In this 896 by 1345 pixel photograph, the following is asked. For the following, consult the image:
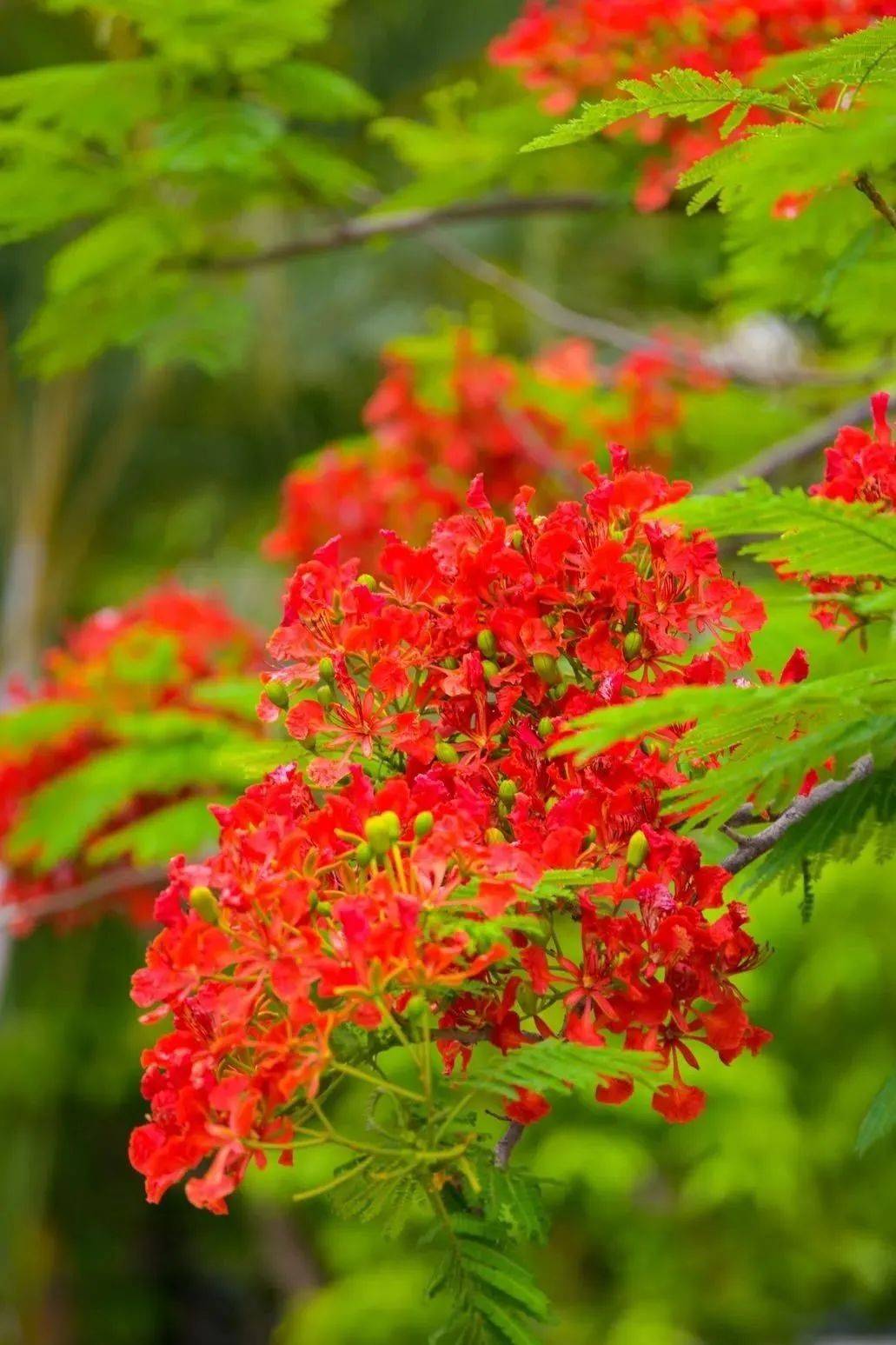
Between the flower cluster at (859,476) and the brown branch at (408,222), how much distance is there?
1734 millimetres

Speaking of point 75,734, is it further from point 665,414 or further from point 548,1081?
point 548,1081

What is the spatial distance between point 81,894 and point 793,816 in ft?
8.14

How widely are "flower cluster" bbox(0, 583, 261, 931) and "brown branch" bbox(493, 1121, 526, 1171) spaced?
2.22 meters

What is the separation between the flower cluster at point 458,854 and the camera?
1156 millimetres

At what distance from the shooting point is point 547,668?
1382 mm

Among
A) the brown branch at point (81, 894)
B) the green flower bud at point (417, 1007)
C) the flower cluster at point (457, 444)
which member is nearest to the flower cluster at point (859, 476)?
the green flower bud at point (417, 1007)

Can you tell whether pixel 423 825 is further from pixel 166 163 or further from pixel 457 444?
pixel 457 444

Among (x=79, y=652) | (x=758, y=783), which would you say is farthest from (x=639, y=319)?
(x=758, y=783)

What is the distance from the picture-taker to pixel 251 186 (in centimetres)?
290

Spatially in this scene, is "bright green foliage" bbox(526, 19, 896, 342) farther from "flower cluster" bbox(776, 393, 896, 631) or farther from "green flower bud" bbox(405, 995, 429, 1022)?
"green flower bud" bbox(405, 995, 429, 1022)

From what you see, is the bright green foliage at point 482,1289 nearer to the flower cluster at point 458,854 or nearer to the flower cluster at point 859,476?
the flower cluster at point 458,854

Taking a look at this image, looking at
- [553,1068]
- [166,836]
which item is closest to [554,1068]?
[553,1068]

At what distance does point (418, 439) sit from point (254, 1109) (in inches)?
129

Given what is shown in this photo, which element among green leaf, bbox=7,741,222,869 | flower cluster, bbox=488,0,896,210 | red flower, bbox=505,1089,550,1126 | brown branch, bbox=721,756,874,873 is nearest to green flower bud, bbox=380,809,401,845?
red flower, bbox=505,1089,550,1126
